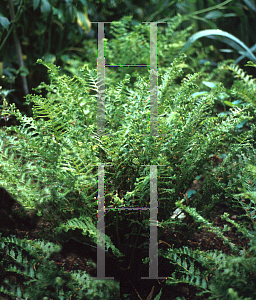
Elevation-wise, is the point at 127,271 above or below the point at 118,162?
below

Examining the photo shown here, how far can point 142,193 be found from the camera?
31.9 inches

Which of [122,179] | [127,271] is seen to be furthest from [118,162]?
[127,271]

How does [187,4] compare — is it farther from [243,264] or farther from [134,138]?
[243,264]

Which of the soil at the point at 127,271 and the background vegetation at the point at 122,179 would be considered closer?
the background vegetation at the point at 122,179

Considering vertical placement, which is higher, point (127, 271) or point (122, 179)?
point (122, 179)

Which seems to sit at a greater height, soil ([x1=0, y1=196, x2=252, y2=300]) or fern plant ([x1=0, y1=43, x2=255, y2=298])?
fern plant ([x1=0, y1=43, x2=255, y2=298])

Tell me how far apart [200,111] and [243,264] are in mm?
489

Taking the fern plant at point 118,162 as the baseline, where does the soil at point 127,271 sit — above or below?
below

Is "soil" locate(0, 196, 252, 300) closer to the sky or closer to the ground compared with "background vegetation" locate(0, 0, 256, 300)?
closer to the ground

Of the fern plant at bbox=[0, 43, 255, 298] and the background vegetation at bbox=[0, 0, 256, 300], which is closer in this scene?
the background vegetation at bbox=[0, 0, 256, 300]

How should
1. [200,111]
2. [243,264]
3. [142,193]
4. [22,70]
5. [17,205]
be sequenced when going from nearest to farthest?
[243,264]
[142,193]
[200,111]
[17,205]
[22,70]

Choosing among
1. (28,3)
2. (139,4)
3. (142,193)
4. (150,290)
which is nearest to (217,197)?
(142,193)

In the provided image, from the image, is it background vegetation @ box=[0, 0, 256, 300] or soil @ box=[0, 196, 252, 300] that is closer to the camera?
background vegetation @ box=[0, 0, 256, 300]

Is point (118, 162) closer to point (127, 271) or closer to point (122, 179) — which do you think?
point (122, 179)
